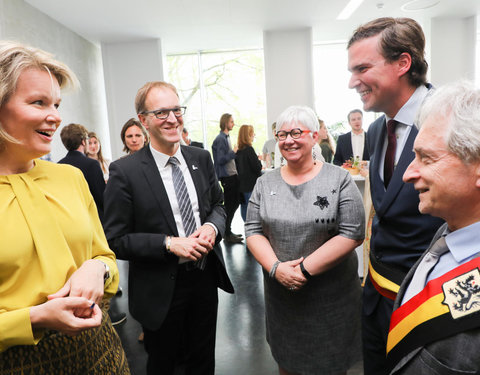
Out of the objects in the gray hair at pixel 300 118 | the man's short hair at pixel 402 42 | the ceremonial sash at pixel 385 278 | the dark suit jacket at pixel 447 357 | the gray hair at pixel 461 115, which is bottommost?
the ceremonial sash at pixel 385 278

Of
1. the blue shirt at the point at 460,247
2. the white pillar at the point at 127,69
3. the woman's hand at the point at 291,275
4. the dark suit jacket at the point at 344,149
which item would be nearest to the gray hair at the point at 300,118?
the woman's hand at the point at 291,275

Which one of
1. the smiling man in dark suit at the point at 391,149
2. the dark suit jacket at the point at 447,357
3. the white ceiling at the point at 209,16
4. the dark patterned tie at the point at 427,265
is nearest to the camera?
the dark suit jacket at the point at 447,357

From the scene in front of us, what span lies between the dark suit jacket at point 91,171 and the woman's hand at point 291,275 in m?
1.97

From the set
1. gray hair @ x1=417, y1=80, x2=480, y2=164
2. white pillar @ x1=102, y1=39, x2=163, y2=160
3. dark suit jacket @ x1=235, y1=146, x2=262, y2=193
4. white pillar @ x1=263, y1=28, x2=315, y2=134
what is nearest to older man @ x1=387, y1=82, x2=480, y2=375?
gray hair @ x1=417, y1=80, x2=480, y2=164

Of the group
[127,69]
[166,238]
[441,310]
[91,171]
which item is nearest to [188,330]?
[166,238]

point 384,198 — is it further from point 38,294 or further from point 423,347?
point 38,294

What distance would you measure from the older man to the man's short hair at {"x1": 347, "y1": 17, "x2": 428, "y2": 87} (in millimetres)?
592

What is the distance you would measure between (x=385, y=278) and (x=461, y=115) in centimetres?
82

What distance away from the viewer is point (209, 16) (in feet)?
21.4

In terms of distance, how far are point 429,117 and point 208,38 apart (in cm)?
782

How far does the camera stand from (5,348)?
0.92 metres

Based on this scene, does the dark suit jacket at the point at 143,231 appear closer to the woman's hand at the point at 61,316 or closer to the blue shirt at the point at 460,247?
the woman's hand at the point at 61,316

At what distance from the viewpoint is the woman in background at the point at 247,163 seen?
5348mm

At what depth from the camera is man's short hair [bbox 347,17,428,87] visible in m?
1.39
